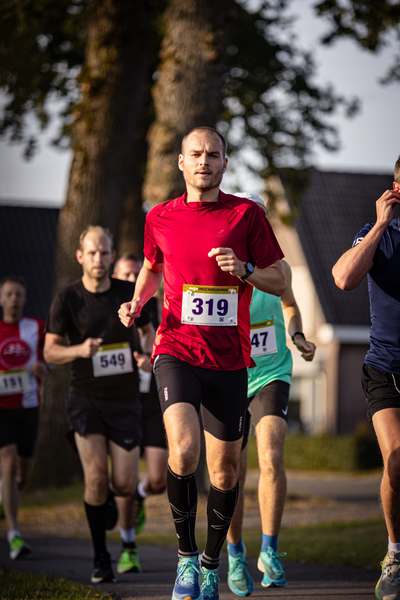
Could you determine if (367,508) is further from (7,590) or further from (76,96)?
(76,96)

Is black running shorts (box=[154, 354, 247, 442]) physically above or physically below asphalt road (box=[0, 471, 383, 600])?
above

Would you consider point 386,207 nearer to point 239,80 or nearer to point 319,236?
point 239,80

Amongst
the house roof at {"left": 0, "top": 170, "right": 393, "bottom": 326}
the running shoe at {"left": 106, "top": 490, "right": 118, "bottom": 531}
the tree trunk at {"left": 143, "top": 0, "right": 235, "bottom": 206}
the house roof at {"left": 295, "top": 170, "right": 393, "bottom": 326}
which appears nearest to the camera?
the running shoe at {"left": 106, "top": 490, "right": 118, "bottom": 531}

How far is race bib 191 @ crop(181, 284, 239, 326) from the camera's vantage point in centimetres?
446

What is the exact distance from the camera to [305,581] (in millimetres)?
5934

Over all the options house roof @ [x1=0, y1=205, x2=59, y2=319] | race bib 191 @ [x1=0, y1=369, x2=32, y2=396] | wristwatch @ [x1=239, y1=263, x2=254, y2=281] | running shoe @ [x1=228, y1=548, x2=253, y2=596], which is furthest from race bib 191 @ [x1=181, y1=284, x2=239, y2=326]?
house roof @ [x1=0, y1=205, x2=59, y2=319]

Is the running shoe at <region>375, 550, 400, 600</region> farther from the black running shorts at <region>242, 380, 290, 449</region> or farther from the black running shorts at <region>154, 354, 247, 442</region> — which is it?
the black running shorts at <region>242, 380, 290, 449</region>

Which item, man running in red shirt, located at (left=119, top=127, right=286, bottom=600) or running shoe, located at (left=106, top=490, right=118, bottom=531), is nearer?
man running in red shirt, located at (left=119, top=127, right=286, bottom=600)

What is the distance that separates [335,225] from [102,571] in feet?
80.5

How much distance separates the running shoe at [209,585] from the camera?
4.35m

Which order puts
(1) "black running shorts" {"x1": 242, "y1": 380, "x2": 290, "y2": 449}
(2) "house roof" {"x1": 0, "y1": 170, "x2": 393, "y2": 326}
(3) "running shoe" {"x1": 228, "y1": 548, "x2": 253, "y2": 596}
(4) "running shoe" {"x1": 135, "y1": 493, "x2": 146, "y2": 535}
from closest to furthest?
(3) "running shoe" {"x1": 228, "y1": 548, "x2": 253, "y2": 596} < (1) "black running shorts" {"x1": 242, "y1": 380, "x2": 290, "y2": 449} < (4) "running shoe" {"x1": 135, "y1": 493, "x2": 146, "y2": 535} < (2) "house roof" {"x1": 0, "y1": 170, "x2": 393, "y2": 326}

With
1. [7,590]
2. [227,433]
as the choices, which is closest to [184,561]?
[227,433]

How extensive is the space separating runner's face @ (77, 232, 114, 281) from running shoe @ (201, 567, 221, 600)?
8.92ft

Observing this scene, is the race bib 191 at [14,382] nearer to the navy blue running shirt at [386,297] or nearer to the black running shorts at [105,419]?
the black running shorts at [105,419]
